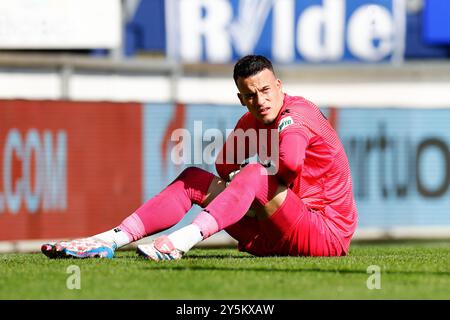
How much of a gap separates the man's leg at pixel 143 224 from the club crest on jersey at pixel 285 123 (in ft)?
2.15

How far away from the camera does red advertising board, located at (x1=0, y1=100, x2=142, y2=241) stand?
15656 mm

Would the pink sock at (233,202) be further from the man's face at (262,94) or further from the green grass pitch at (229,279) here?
the man's face at (262,94)

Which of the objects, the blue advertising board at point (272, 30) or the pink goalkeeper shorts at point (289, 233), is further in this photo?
the blue advertising board at point (272, 30)

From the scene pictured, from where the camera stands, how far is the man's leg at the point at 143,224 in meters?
7.10

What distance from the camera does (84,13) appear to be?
22.8 m

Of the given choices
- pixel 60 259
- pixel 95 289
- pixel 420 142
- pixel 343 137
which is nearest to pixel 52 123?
pixel 343 137

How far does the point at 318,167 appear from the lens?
23.7 feet

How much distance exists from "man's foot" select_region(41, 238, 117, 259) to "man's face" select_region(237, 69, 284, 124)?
118 centimetres

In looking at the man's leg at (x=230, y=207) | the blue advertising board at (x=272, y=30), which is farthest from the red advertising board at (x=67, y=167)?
the man's leg at (x=230, y=207)

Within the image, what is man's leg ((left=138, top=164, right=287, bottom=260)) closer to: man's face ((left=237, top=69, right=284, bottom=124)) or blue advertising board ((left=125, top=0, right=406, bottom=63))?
man's face ((left=237, top=69, right=284, bottom=124))

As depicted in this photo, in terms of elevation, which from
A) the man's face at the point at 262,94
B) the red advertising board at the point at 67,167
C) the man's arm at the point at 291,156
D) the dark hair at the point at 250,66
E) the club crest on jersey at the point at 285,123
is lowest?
the red advertising board at the point at 67,167

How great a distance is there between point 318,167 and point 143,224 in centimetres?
111

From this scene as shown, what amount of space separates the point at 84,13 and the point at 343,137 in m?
6.99
